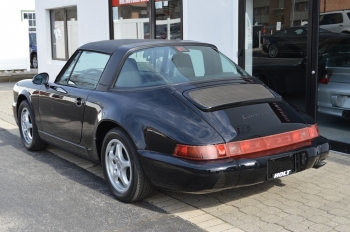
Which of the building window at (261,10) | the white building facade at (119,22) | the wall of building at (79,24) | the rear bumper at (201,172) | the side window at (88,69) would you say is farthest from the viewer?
the wall of building at (79,24)

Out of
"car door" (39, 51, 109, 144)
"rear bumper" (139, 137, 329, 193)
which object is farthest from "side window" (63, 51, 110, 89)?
"rear bumper" (139, 137, 329, 193)

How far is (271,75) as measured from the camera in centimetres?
767

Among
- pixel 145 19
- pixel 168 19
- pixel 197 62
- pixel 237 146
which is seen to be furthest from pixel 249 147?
pixel 145 19

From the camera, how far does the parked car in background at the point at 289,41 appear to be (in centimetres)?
675

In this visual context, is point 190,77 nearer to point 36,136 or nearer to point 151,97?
point 151,97

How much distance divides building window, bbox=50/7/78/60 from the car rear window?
28.0 ft

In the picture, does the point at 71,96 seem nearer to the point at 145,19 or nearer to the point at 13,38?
the point at 145,19

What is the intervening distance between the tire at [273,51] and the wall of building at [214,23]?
72cm

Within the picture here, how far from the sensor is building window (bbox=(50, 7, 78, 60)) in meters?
13.4

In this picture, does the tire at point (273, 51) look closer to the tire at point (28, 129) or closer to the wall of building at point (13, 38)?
the tire at point (28, 129)

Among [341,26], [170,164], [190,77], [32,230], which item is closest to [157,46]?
[190,77]

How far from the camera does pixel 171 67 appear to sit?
5039mm

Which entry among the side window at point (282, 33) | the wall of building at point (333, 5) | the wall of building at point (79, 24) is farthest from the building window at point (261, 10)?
the wall of building at point (79, 24)

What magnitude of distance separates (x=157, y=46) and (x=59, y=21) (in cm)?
947
